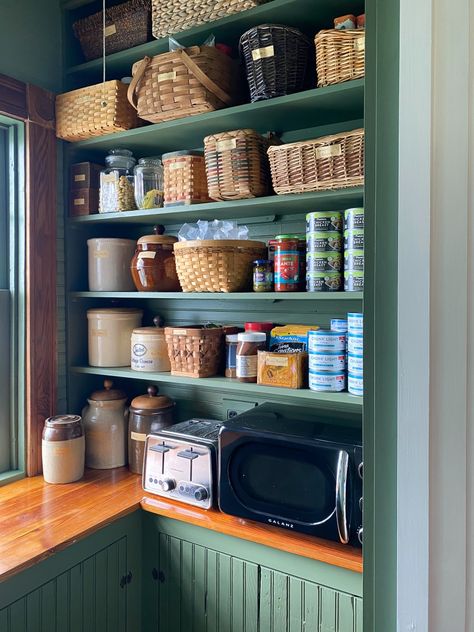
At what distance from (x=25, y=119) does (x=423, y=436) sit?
6.34 feet

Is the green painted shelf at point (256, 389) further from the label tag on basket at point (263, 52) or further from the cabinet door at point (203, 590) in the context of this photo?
the label tag on basket at point (263, 52)

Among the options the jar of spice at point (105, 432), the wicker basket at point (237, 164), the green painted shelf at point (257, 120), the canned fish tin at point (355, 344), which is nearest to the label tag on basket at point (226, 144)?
the wicker basket at point (237, 164)

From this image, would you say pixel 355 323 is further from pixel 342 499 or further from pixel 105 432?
pixel 105 432

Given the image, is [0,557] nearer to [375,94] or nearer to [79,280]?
[79,280]

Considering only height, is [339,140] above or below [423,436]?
above

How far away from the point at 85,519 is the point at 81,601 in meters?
0.26

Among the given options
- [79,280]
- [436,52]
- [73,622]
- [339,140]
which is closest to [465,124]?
[436,52]

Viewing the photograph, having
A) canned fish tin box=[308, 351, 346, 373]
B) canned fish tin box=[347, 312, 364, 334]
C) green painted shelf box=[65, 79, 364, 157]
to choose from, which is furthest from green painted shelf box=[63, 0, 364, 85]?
canned fish tin box=[308, 351, 346, 373]

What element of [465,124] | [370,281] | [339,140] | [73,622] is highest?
[339,140]

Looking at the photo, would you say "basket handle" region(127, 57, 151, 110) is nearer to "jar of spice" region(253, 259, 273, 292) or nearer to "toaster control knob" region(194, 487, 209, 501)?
"jar of spice" region(253, 259, 273, 292)

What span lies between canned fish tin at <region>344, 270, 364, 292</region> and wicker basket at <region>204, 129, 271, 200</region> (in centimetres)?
43

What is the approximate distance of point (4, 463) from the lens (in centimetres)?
193

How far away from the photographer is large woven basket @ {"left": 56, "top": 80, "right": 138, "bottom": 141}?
1.86m

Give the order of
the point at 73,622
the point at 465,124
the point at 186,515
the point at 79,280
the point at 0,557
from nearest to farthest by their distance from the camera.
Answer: the point at 465,124
the point at 0,557
the point at 73,622
the point at 186,515
the point at 79,280
